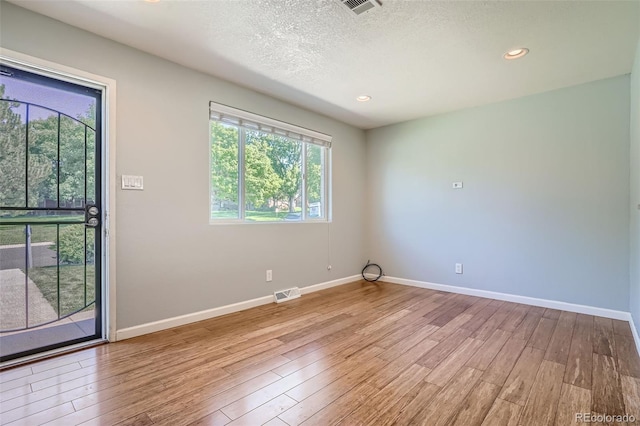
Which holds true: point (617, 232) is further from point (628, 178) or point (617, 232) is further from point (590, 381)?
point (590, 381)

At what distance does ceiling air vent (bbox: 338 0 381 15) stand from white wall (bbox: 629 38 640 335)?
230cm

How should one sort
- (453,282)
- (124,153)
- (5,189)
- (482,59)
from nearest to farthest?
(5,189), (124,153), (482,59), (453,282)

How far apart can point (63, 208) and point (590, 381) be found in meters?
3.93

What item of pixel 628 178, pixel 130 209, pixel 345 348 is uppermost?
pixel 628 178

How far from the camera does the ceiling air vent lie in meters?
2.05

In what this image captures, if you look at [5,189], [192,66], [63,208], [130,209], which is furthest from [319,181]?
[5,189]

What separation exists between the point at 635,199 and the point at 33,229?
4980 millimetres

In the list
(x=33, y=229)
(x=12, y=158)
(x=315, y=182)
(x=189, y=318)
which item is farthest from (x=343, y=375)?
(x=315, y=182)

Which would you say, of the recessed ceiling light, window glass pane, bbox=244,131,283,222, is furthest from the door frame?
the recessed ceiling light

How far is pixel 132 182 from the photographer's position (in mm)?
2670

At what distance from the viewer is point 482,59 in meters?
2.81

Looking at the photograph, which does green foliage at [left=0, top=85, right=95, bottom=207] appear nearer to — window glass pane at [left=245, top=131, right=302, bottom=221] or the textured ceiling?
the textured ceiling

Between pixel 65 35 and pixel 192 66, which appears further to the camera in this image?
pixel 192 66

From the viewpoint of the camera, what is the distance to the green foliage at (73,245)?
243cm
